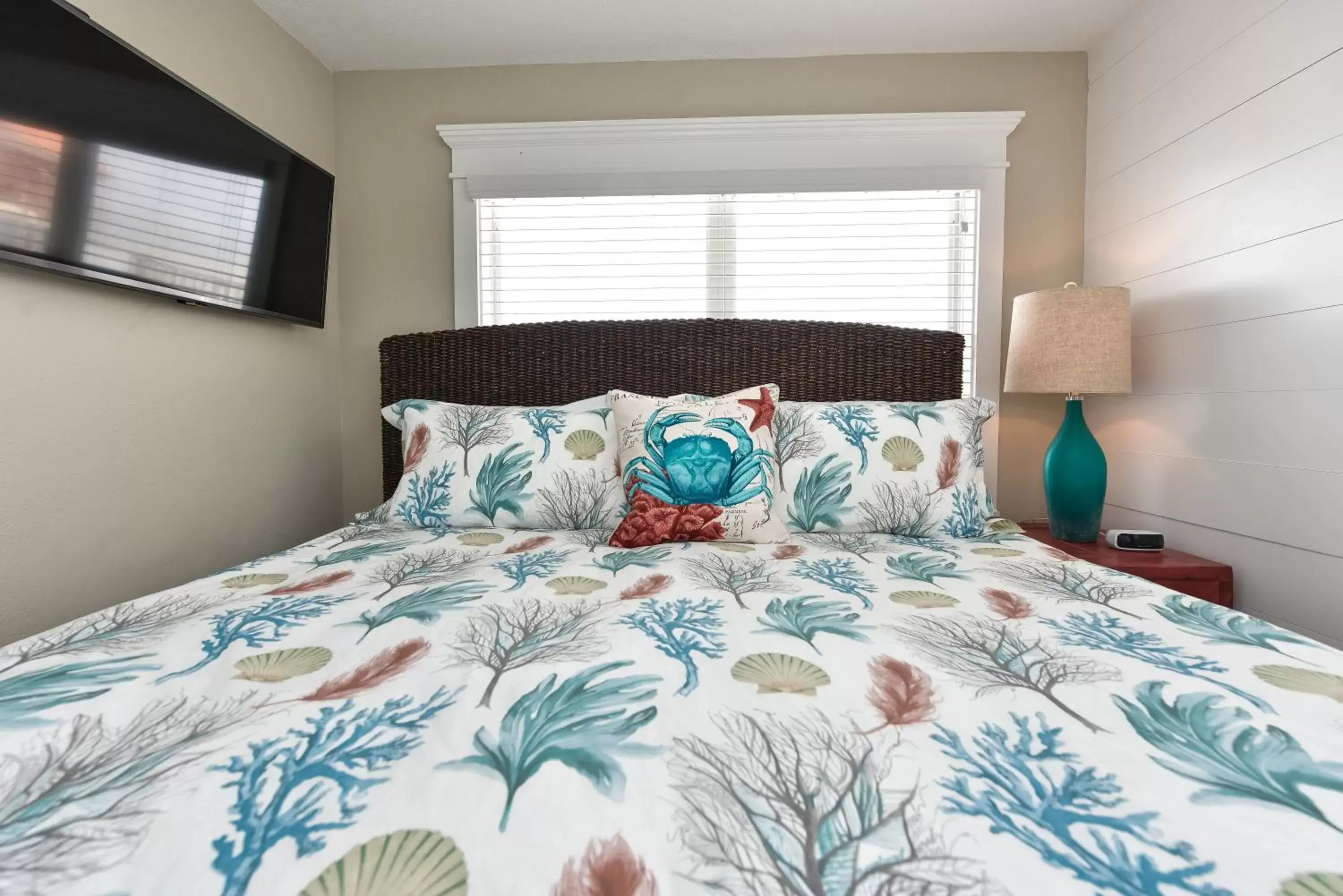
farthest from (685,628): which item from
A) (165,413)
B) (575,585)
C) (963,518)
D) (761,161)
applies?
(761,161)

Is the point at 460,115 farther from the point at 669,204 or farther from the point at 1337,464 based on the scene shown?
the point at 1337,464

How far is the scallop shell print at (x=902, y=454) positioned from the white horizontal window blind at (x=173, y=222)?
2.00 m

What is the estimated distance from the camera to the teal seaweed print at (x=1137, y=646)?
0.77 meters

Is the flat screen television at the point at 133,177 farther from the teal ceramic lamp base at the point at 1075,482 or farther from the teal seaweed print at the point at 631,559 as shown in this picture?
the teal ceramic lamp base at the point at 1075,482

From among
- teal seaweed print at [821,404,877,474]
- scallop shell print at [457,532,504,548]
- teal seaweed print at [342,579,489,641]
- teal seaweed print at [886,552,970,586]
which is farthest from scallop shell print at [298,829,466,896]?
teal seaweed print at [821,404,877,474]

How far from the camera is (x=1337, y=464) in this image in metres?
1.49

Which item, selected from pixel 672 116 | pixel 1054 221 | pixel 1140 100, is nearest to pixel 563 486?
pixel 672 116

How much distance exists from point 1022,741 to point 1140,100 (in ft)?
8.02

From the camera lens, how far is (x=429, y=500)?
5.84 feet

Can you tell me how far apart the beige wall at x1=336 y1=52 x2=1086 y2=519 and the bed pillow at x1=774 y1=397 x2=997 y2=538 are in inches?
35.1

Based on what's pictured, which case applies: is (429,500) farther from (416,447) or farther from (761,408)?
(761,408)

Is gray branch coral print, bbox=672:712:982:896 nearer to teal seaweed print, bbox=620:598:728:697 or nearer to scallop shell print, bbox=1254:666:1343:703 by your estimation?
teal seaweed print, bbox=620:598:728:697

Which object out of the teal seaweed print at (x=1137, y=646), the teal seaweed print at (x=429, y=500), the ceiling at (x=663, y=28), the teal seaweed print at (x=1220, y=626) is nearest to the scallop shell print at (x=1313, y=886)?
the teal seaweed print at (x=1137, y=646)

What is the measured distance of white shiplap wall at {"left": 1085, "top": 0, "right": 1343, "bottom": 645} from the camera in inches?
59.8
